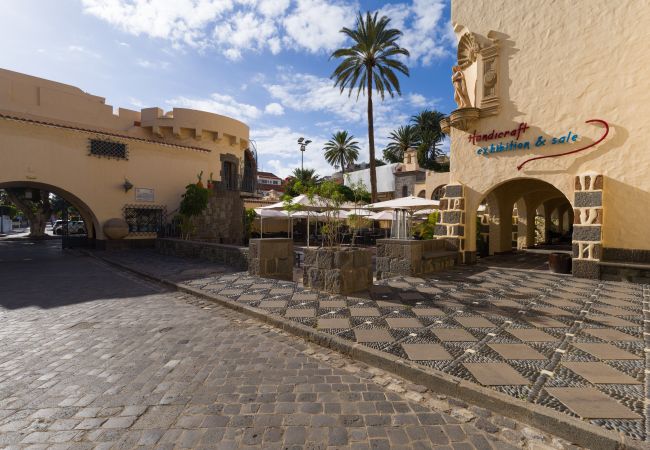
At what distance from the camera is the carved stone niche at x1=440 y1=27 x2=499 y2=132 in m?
10.2

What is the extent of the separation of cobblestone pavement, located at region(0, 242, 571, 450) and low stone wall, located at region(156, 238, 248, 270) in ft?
15.7

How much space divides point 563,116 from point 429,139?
3064 centimetres

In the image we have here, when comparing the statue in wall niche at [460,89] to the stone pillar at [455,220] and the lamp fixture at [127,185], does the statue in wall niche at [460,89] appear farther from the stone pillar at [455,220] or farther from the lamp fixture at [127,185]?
the lamp fixture at [127,185]

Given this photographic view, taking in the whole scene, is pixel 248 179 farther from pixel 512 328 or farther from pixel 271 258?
pixel 512 328

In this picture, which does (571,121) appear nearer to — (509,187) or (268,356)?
(509,187)

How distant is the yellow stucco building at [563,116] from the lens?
8.10 metres

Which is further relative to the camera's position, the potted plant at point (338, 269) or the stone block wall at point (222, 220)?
the stone block wall at point (222, 220)

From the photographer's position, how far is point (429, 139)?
38.2m

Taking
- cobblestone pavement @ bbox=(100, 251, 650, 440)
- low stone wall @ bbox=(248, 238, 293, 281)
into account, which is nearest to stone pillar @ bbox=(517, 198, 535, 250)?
cobblestone pavement @ bbox=(100, 251, 650, 440)

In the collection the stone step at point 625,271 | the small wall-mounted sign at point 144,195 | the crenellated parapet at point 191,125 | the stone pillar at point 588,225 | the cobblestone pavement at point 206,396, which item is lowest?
the cobblestone pavement at point 206,396

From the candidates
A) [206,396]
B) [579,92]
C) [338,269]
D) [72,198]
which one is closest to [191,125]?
[72,198]

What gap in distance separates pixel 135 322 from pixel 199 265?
19.1 feet

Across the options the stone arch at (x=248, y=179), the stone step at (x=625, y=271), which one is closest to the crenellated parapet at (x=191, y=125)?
the stone arch at (x=248, y=179)

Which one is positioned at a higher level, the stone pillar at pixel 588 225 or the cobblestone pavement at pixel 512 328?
the stone pillar at pixel 588 225
